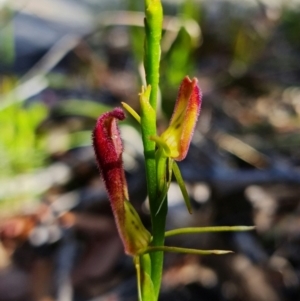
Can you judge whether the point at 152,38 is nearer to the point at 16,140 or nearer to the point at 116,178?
→ the point at 116,178

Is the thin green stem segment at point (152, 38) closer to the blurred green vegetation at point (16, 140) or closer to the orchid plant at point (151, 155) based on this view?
the orchid plant at point (151, 155)

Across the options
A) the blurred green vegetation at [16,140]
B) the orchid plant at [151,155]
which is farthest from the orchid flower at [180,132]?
the blurred green vegetation at [16,140]

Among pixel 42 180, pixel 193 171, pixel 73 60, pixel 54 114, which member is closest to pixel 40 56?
pixel 73 60

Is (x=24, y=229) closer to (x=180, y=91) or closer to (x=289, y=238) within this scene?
(x=289, y=238)

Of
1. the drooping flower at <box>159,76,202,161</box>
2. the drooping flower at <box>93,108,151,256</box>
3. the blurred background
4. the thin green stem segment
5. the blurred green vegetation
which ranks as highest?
the thin green stem segment

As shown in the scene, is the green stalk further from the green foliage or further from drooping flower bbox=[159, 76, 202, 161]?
the green foliage

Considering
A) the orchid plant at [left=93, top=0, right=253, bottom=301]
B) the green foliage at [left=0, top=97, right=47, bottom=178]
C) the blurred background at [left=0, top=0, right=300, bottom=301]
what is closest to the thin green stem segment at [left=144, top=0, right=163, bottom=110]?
the orchid plant at [left=93, top=0, right=253, bottom=301]
